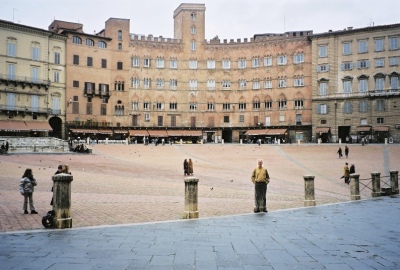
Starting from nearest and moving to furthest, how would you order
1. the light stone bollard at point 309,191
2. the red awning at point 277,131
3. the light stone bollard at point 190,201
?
the light stone bollard at point 190,201 → the light stone bollard at point 309,191 → the red awning at point 277,131

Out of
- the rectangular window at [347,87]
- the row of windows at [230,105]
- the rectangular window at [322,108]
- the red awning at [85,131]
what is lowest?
the red awning at [85,131]

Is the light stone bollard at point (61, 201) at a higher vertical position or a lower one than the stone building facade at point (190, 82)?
lower

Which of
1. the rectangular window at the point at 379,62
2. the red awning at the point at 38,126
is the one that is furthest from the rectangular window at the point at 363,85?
the red awning at the point at 38,126

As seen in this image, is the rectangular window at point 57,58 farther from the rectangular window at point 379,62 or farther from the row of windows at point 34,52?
the rectangular window at point 379,62

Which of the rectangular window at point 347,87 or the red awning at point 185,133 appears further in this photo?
the red awning at point 185,133

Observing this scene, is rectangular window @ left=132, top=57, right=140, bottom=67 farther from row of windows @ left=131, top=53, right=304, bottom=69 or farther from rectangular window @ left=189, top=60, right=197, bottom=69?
rectangular window @ left=189, top=60, right=197, bottom=69

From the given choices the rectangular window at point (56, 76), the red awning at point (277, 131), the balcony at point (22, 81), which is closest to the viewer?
the balcony at point (22, 81)

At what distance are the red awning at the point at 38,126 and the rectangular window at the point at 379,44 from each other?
5117cm

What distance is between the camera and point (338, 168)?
30578 millimetres

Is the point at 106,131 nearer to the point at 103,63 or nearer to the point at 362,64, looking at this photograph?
the point at 103,63

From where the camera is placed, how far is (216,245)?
25.7 ft

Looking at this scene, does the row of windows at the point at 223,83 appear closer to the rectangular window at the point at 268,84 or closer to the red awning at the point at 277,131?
the rectangular window at the point at 268,84

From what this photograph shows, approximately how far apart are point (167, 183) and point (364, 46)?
50366 mm

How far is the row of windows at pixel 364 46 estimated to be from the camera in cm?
5788
